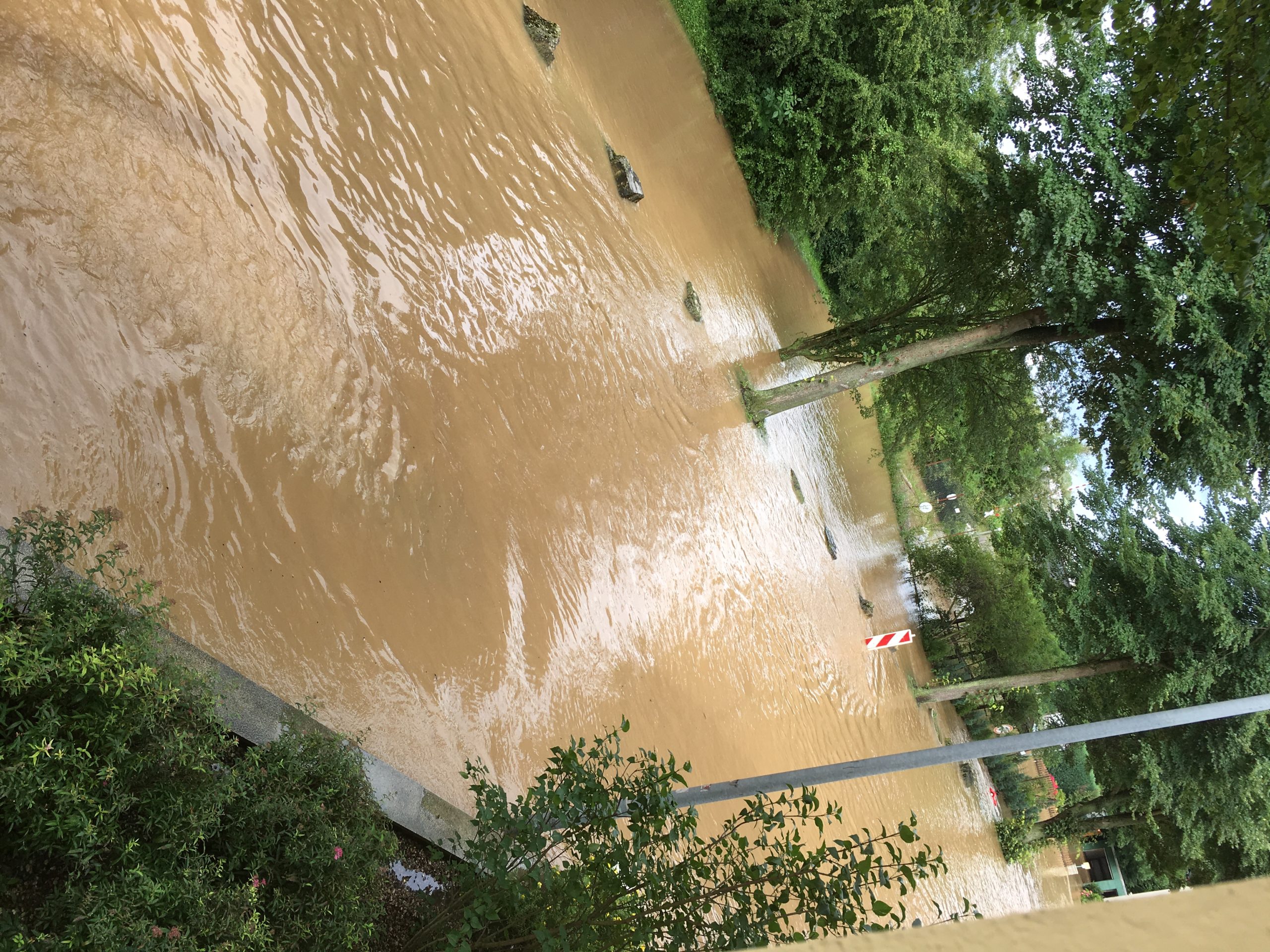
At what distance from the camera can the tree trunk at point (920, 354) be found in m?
12.4

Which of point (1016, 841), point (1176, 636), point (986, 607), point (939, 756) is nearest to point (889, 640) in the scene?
point (1176, 636)

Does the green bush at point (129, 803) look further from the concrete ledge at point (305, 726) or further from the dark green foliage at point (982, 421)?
the dark green foliage at point (982, 421)

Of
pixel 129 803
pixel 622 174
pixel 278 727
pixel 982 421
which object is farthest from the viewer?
pixel 982 421

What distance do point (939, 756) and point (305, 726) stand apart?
3.49m

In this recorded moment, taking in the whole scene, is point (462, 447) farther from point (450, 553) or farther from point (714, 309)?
point (714, 309)

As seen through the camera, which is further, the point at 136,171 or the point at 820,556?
the point at 820,556

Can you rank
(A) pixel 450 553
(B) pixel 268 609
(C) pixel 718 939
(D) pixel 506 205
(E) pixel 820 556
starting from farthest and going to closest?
(E) pixel 820 556 < (D) pixel 506 205 < (A) pixel 450 553 < (B) pixel 268 609 < (C) pixel 718 939

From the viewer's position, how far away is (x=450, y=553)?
6480mm

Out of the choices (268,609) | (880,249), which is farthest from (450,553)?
(880,249)

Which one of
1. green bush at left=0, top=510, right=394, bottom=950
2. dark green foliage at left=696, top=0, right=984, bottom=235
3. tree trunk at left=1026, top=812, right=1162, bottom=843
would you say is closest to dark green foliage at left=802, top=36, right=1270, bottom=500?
dark green foliage at left=696, top=0, right=984, bottom=235

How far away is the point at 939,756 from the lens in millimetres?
5395

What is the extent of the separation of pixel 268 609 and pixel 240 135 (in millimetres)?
2981

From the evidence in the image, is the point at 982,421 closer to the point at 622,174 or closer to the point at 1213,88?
the point at 622,174

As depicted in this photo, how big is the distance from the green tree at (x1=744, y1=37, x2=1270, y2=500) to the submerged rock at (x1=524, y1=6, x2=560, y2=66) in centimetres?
518
